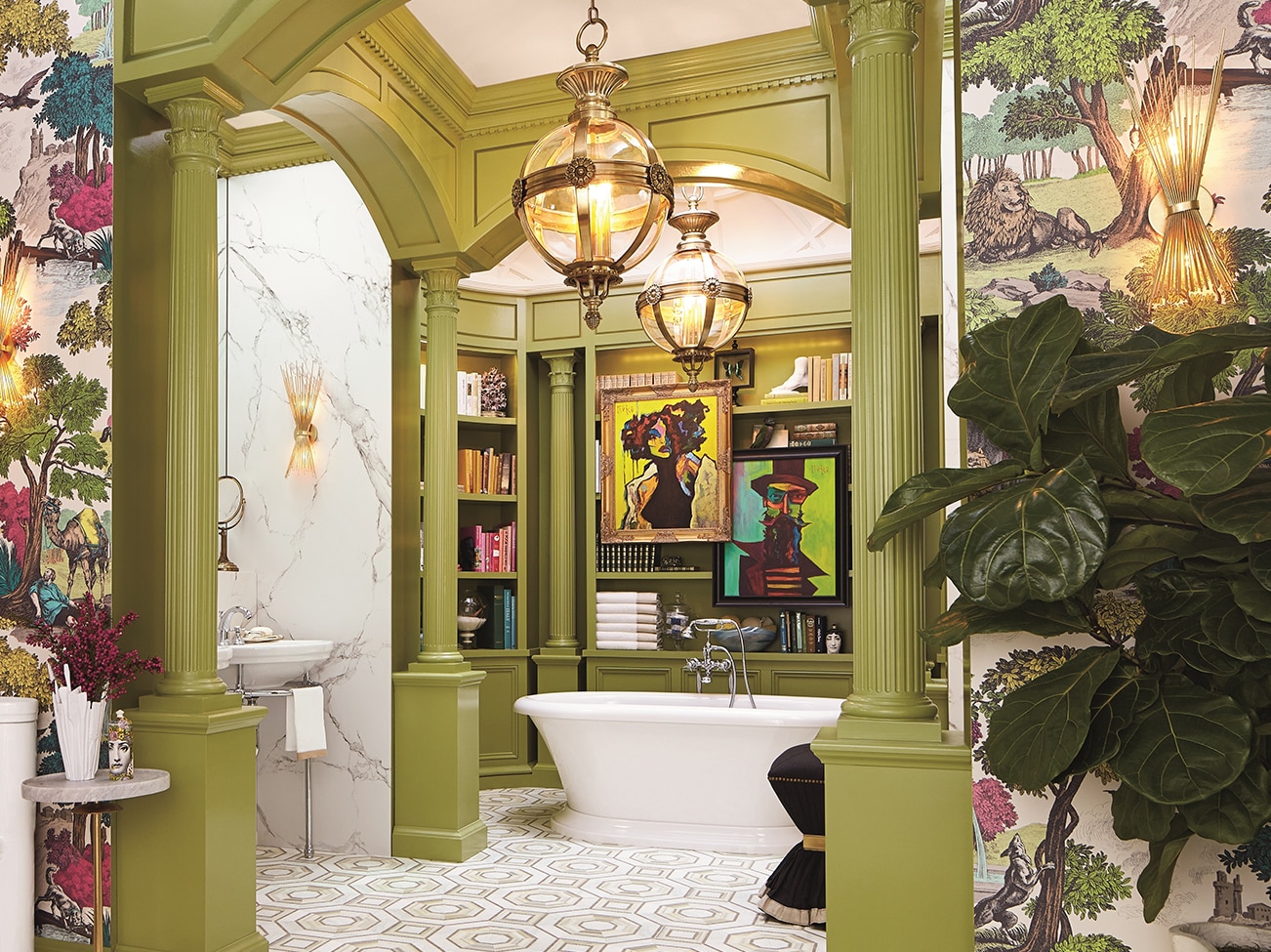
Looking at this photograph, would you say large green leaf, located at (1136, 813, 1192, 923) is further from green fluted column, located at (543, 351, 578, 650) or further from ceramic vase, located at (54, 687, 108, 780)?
green fluted column, located at (543, 351, 578, 650)

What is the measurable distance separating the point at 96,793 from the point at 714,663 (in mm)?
3526

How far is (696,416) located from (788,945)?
348 centimetres

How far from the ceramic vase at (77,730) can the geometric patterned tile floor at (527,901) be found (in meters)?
1.03

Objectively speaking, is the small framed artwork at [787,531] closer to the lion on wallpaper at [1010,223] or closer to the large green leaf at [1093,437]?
the lion on wallpaper at [1010,223]

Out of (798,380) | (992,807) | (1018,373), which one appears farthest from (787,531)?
(1018,373)

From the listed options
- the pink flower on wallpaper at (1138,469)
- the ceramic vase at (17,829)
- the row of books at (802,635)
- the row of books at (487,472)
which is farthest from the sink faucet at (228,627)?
the pink flower on wallpaper at (1138,469)

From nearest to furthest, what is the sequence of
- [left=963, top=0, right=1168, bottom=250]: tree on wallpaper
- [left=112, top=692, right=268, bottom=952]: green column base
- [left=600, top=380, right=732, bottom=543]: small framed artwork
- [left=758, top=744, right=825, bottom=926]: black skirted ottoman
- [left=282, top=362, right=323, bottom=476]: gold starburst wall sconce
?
[left=963, top=0, right=1168, bottom=250]: tree on wallpaper
[left=112, top=692, right=268, bottom=952]: green column base
[left=758, top=744, right=825, bottom=926]: black skirted ottoman
[left=282, top=362, right=323, bottom=476]: gold starburst wall sconce
[left=600, top=380, right=732, bottom=543]: small framed artwork

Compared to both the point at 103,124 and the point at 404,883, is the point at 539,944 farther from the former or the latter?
the point at 103,124

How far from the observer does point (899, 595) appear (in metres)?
2.50

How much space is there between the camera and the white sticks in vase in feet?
9.82

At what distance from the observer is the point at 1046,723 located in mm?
1748

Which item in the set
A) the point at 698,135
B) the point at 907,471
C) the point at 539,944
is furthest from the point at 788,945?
the point at 698,135

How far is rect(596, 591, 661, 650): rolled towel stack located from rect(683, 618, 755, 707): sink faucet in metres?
0.29

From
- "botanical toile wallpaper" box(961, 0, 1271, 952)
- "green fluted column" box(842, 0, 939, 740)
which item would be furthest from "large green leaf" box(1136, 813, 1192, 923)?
"green fluted column" box(842, 0, 939, 740)
